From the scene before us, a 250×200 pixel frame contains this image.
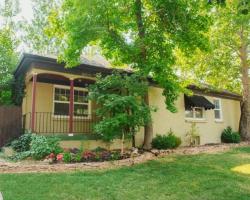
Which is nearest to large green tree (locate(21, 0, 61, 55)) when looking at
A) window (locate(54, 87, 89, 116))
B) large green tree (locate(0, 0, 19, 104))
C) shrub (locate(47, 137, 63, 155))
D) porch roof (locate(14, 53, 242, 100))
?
large green tree (locate(0, 0, 19, 104))

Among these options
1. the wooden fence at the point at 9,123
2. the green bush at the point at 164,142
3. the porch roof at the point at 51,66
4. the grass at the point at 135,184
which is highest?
the porch roof at the point at 51,66

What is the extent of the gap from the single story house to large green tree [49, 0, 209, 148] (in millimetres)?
1214

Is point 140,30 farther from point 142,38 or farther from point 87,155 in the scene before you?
point 87,155

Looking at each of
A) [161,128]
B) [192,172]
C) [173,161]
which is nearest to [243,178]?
[192,172]

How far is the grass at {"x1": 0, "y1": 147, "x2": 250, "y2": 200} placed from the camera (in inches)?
232

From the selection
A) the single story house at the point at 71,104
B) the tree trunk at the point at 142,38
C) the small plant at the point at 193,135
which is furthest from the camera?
the small plant at the point at 193,135

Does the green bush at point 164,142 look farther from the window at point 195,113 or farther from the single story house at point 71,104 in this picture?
the window at point 195,113

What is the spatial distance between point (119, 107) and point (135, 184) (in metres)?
3.17

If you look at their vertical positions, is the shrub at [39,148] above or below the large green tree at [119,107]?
below

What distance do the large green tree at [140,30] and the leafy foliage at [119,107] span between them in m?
0.96

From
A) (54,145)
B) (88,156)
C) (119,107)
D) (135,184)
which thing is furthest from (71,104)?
(135,184)

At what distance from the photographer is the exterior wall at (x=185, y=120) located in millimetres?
14415

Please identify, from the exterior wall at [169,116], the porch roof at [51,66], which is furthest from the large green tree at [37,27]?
the exterior wall at [169,116]

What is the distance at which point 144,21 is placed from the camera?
11.6 metres
